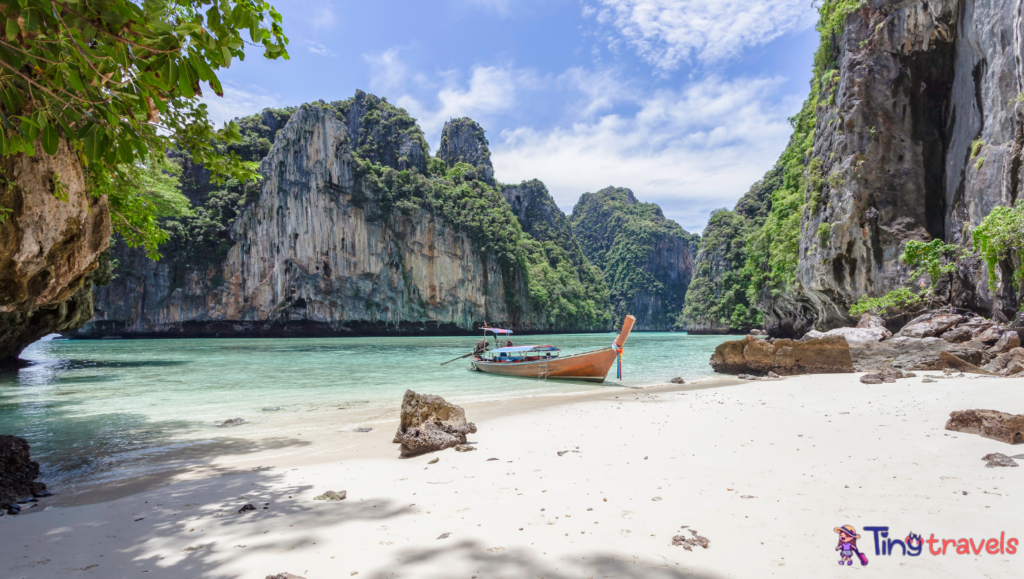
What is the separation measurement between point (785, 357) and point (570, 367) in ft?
21.3

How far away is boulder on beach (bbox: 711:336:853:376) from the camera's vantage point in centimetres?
1220

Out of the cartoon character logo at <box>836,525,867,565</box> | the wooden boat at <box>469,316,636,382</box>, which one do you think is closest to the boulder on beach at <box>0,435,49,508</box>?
the cartoon character logo at <box>836,525,867,565</box>

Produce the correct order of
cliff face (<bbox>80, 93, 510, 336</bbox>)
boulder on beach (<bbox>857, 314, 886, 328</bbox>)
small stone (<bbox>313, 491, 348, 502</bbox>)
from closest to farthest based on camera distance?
small stone (<bbox>313, 491, 348, 502</bbox>) < boulder on beach (<bbox>857, 314, 886, 328</bbox>) < cliff face (<bbox>80, 93, 510, 336</bbox>)

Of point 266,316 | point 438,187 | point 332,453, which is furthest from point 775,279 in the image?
point 266,316

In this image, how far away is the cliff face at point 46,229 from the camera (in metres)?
3.25

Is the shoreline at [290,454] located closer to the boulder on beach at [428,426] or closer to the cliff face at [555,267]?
the boulder on beach at [428,426]

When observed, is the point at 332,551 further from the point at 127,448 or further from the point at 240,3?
the point at 127,448

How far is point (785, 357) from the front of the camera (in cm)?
1323

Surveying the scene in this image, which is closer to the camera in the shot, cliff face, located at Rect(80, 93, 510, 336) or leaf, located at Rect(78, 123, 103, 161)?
leaf, located at Rect(78, 123, 103, 161)

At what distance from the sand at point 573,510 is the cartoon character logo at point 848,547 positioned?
4 cm

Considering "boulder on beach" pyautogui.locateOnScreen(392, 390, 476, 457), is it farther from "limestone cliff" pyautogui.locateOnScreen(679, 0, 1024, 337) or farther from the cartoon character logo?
"limestone cliff" pyautogui.locateOnScreen(679, 0, 1024, 337)

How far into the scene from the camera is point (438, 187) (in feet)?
183

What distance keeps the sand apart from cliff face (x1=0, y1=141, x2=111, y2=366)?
1.98 m

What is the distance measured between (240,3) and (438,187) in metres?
55.9
